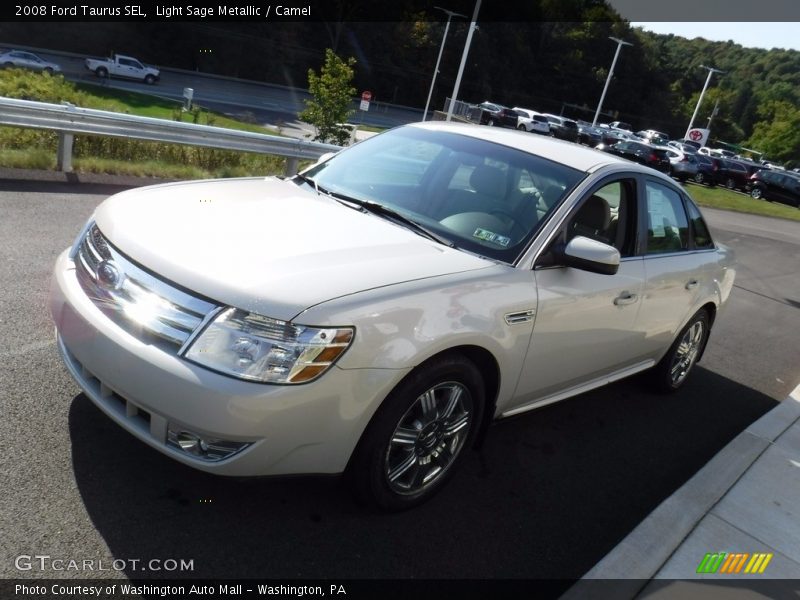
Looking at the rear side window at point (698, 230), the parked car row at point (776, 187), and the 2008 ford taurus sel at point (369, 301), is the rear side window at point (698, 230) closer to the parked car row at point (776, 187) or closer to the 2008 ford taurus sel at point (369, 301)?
the 2008 ford taurus sel at point (369, 301)

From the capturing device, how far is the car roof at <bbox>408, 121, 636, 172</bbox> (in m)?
4.10

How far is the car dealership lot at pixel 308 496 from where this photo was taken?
2797 mm

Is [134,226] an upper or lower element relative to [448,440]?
upper

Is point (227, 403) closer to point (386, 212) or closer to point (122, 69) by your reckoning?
point (386, 212)

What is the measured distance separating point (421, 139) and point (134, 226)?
2.02 metres

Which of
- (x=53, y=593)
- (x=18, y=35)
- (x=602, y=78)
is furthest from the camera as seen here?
(x=602, y=78)

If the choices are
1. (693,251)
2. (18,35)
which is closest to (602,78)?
(18,35)

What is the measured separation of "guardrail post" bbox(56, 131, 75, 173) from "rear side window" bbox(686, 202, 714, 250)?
23.8ft

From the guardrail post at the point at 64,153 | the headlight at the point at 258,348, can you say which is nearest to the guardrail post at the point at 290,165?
the guardrail post at the point at 64,153

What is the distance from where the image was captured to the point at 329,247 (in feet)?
10.2

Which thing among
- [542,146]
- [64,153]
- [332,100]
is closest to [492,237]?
[542,146]

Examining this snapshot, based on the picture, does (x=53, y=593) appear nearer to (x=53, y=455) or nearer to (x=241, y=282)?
(x=53, y=455)

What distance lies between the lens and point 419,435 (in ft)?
10.5

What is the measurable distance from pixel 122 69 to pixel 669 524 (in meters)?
52.7
